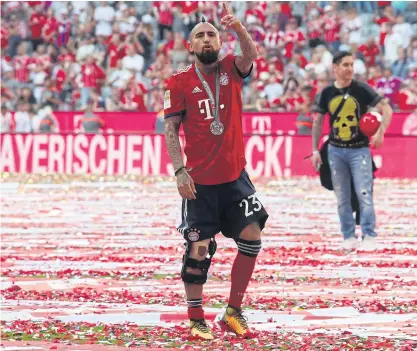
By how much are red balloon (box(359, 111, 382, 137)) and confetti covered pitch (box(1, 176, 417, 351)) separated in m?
1.27

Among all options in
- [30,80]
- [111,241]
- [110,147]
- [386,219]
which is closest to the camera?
[111,241]

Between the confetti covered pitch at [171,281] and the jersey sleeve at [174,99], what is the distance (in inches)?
54.8

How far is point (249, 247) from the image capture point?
829 cm

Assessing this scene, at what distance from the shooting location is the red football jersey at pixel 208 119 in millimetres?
8203

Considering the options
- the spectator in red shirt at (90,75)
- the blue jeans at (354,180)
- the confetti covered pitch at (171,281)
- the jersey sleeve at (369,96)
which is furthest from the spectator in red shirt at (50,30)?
the jersey sleeve at (369,96)

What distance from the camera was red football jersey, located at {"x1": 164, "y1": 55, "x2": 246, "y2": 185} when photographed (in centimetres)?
820

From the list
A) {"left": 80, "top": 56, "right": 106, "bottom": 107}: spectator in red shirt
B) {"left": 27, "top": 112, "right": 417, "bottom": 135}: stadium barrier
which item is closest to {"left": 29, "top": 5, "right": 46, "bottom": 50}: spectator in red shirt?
{"left": 80, "top": 56, "right": 106, "bottom": 107}: spectator in red shirt

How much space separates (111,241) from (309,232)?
8.30ft

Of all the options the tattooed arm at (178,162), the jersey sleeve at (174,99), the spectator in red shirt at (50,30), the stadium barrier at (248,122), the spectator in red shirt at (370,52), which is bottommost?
the stadium barrier at (248,122)

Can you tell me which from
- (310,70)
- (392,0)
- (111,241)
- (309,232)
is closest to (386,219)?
(309,232)

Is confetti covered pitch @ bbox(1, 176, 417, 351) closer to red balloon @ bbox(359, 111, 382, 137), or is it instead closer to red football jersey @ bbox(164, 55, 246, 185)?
red football jersey @ bbox(164, 55, 246, 185)

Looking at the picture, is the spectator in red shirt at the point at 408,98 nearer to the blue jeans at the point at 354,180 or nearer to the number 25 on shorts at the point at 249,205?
the blue jeans at the point at 354,180

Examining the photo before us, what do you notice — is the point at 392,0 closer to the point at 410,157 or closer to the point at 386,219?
the point at 410,157

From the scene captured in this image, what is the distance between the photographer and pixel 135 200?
824 inches
